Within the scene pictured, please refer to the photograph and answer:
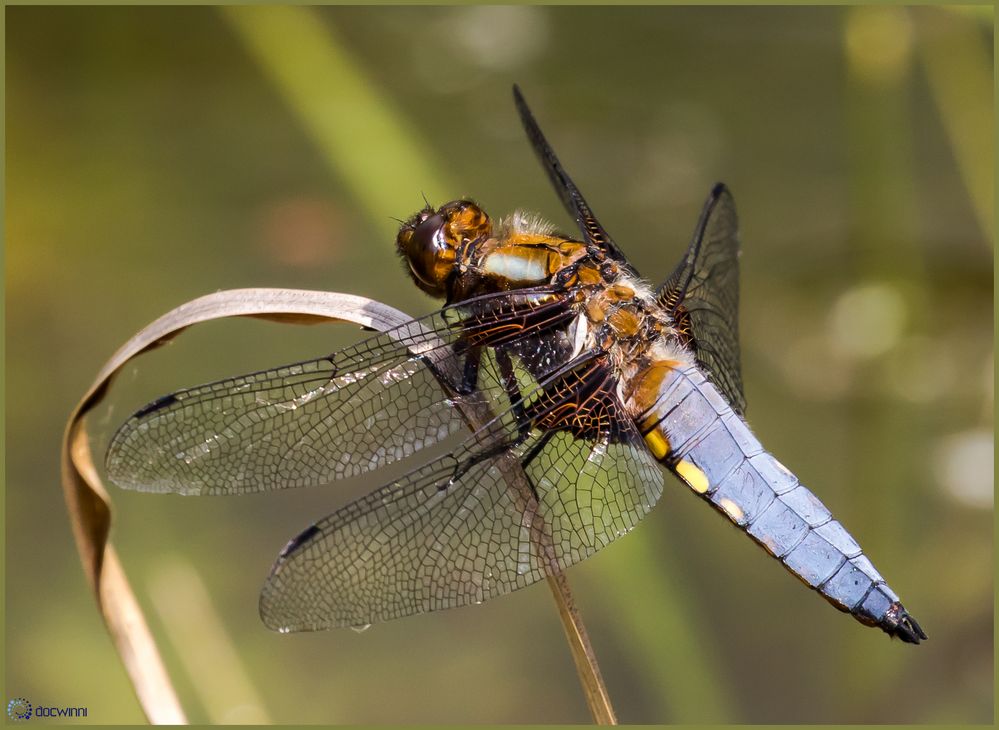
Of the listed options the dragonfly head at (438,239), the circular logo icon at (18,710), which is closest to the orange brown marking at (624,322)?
the dragonfly head at (438,239)

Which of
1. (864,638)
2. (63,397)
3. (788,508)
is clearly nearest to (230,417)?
(788,508)

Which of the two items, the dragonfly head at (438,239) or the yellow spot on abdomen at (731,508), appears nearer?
the yellow spot on abdomen at (731,508)

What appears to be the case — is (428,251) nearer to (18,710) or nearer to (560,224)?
(18,710)

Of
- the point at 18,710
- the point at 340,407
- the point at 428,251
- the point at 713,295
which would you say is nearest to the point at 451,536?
the point at 340,407

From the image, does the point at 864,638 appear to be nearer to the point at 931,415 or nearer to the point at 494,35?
Result: the point at 931,415

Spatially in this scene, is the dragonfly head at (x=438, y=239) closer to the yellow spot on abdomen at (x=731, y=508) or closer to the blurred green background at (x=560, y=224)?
the blurred green background at (x=560, y=224)

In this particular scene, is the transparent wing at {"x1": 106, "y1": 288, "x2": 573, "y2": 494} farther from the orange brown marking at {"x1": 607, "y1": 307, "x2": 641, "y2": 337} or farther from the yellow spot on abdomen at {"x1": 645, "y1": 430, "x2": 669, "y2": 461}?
the yellow spot on abdomen at {"x1": 645, "y1": 430, "x2": 669, "y2": 461}

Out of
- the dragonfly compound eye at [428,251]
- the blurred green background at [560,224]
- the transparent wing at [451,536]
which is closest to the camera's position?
the transparent wing at [451,536]
